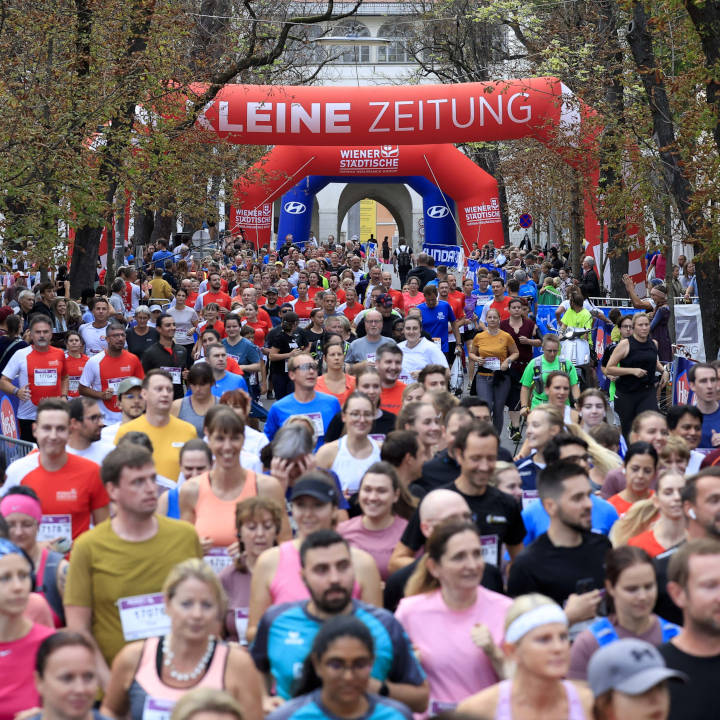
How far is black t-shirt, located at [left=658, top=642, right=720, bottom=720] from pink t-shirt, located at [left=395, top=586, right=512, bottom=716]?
0.62m

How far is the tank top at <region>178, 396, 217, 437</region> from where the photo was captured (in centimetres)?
880

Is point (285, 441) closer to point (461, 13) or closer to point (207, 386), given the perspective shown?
point (207, 386)

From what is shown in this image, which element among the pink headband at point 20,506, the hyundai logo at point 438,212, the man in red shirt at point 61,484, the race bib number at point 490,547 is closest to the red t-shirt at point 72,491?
the man in red shirt at point 61,484

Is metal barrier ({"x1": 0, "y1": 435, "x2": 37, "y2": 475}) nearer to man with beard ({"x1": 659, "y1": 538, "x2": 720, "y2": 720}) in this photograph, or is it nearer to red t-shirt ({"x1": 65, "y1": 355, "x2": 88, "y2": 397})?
red t-shirt ({"x1": 65, "y1": 355, "x2": 88, "y2": 397})

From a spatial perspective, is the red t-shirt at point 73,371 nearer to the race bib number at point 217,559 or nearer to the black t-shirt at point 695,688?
the race bib number at point 217,559

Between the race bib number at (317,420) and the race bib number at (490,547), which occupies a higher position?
the race bib number at (317,420)

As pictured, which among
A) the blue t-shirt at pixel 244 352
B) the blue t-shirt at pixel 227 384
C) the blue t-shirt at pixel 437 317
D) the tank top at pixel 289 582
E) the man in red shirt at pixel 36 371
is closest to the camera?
the tank top at pixel 289 582

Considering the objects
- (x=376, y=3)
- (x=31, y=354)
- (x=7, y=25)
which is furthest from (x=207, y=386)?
(x=376, y=3)

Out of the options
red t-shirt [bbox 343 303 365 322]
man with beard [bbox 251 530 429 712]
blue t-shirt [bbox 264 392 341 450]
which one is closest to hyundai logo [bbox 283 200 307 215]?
red t-shirt [bbox 343 303 365 322]

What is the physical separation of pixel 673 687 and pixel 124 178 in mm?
15923

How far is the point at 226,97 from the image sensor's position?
24.6 m

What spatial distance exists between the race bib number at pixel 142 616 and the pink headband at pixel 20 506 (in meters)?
0.79

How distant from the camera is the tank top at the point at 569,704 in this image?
3855 millimetres

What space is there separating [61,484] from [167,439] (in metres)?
1.22
